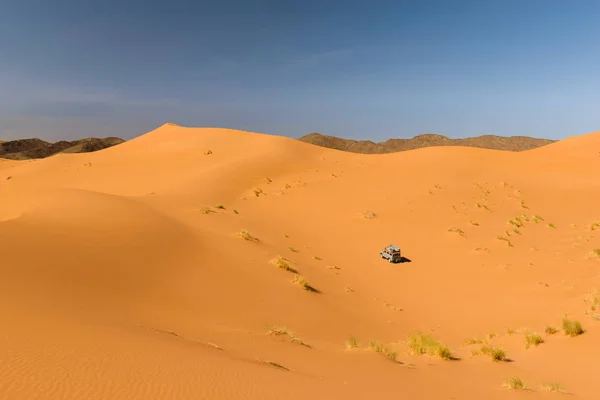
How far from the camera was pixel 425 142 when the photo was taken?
329 feet

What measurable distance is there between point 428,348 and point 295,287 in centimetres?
565

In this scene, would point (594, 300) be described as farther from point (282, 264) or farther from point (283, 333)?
point (282, 264)

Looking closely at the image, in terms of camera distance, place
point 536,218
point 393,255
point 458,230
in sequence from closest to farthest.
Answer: point 393,255 → point 458,230 → point 536,218

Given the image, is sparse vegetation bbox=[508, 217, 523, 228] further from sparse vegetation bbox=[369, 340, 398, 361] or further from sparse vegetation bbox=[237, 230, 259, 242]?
sparse vegetation bbox=[369, 340, 398, 361]

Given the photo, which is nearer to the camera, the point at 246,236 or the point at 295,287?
the point at 295,287

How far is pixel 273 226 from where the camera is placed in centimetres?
2155

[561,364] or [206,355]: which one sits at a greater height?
[206,355]

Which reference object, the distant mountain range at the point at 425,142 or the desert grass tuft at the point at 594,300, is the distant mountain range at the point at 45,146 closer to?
the distant mountain range at the point at 425,142

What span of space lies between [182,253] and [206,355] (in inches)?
318

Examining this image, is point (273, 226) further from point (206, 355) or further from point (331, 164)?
point (331, 164)

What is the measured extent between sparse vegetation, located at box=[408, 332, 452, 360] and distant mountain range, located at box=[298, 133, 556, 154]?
87.0 m

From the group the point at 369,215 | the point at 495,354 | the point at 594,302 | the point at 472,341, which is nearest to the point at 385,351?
the point at 495,354

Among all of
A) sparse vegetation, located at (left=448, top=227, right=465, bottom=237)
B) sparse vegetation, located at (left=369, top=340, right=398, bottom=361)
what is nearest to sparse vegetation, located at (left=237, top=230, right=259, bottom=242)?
sparse vegetation, located at (left=369, top=340, right=398, bottom=361)

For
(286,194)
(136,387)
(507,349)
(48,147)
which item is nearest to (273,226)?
(286,194)
